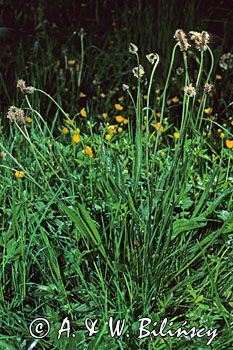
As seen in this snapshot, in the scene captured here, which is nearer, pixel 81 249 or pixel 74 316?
pixel 74 316

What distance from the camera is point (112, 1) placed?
4383 millimetres

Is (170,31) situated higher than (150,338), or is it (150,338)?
(170,31)

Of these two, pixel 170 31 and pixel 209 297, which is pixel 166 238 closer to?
pixel 209 297

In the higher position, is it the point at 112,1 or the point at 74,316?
the point at 112,1

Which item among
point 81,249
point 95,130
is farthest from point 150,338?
point 95,130

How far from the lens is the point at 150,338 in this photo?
6.45 ft

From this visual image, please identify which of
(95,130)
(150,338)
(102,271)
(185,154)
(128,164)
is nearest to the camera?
(150,338)

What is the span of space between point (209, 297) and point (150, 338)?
0.24m

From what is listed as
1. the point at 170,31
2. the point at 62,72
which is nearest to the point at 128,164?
the point at 62,72

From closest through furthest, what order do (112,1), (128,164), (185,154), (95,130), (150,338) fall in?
(150,338), (185,154), (128,164), (95,130), (112,1)

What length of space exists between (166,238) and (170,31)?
1922 mm

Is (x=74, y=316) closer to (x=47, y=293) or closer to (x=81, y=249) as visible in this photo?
(x=47, y=293)

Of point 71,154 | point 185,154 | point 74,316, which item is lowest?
point 74,316

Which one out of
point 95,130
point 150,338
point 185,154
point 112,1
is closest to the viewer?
point 150,338
